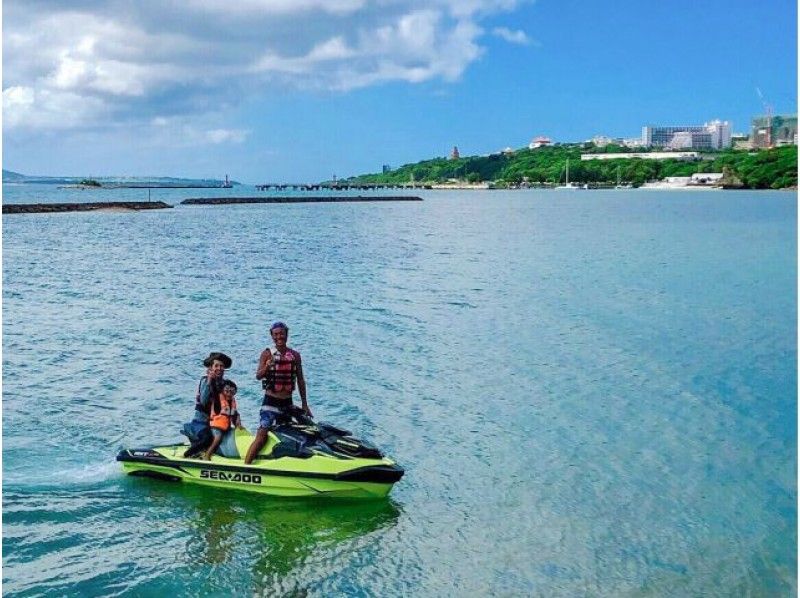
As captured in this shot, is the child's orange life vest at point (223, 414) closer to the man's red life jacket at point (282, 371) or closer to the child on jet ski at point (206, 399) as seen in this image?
the child on jet ski at point (206, 399)

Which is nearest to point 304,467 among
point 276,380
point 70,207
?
point 276,380

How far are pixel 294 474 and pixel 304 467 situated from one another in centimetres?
21

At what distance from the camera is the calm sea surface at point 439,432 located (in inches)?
439

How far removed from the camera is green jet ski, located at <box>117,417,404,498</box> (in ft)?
41.6

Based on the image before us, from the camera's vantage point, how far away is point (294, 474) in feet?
41.9

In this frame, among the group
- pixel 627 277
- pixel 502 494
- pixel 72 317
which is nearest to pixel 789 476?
pixel 502 494

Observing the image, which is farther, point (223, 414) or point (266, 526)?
point (223, 414)

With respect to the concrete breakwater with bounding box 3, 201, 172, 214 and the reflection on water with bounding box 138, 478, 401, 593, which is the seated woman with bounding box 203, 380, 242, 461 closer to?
Answer: the reflection on water with bounding box 138, 478, 401, 593

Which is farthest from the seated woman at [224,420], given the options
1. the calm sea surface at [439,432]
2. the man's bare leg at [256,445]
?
the calm sea surface at [439,432]

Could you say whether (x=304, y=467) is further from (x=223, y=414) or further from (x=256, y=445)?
(x=223, y=414)

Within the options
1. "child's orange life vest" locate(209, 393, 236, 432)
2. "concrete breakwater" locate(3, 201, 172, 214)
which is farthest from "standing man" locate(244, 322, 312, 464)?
"concrete breakwater" locate(3, 201, 172, 214)

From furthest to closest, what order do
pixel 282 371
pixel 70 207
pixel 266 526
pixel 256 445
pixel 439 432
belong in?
pixel 70 207 < pixel 439 432 < pixel 256 445 < pixel 282 371 < pixel 266 526

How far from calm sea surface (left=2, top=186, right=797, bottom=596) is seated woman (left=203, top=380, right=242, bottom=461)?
707 millimetres

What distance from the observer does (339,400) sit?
19469mm
